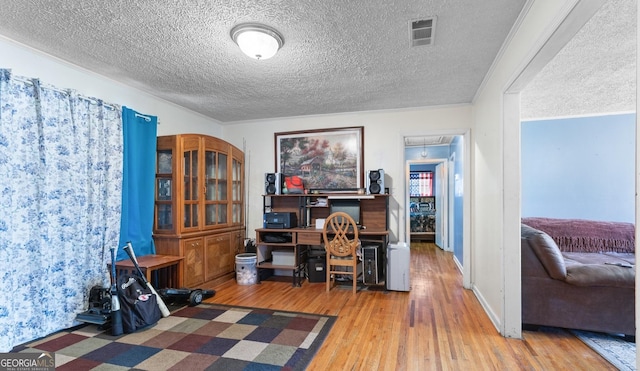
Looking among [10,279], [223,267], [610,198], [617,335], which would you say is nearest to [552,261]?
[617,335]

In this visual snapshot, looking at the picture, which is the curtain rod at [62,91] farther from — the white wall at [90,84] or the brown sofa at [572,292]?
the brown sofa at [572,292]

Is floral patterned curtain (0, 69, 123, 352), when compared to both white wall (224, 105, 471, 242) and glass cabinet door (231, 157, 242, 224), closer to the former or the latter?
glass cabinet door (231, 157, 242, 224)

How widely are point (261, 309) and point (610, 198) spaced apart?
4.89 meters

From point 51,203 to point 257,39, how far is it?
2214mm

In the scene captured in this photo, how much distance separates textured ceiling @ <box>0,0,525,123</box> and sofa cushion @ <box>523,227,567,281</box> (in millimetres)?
1666

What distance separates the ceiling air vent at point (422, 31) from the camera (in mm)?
2087

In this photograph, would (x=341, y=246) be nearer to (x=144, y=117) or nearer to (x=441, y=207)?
(x=144, y=117)

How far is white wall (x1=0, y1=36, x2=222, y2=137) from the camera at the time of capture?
2.38 m

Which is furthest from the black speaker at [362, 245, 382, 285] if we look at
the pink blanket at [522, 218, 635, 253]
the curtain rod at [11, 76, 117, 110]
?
the curtain rod at [11, 76, 117, 110]

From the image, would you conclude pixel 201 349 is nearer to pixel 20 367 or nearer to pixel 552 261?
pixel 20 367

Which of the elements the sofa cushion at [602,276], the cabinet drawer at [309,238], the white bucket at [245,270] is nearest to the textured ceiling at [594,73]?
the sofa cushion at [602,276]

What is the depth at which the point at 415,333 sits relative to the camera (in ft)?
8.22

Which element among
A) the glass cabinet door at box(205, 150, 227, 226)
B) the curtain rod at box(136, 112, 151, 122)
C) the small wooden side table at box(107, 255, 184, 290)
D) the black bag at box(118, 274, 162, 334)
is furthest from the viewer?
the glass cabinet door at box(205, 150, 227, 226)

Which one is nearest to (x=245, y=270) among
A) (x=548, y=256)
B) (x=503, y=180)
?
(x=503, y=180)
